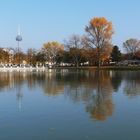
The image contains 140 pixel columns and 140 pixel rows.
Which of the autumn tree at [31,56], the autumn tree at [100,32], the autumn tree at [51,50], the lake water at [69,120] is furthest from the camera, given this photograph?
the autumn tree at [31,56]

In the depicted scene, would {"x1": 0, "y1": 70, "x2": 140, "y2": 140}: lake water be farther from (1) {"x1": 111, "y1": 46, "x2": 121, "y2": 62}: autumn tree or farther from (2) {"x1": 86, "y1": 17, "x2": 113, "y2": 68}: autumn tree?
(1) {"x1": 111, "y1": 46, "x2": 121, "y2": 62}: autumn tree

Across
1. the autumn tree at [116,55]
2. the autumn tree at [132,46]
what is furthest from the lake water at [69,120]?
the autumn tree at [132,46]

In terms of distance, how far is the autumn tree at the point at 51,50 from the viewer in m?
100

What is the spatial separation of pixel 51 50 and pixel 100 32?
40763 millimetres

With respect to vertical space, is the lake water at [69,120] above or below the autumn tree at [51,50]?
below

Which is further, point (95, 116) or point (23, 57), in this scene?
point (23, 57)

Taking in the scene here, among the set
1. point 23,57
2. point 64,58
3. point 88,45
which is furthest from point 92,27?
point 23,57

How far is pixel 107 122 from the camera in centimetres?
860

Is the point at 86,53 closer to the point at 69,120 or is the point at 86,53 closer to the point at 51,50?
the point at 51,50

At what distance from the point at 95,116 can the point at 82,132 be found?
2.18 metres

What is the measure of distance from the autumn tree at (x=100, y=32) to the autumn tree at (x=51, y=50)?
38.5m

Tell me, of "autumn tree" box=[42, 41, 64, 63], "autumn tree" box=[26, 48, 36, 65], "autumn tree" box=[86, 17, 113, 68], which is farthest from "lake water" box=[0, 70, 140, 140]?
"autumn tree" box=[26, 48, 36, 65]

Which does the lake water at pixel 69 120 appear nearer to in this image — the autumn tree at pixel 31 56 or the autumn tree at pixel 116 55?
the autumn tree at pixel 116 55

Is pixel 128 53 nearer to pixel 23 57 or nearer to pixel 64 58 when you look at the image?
pixel 64 58
